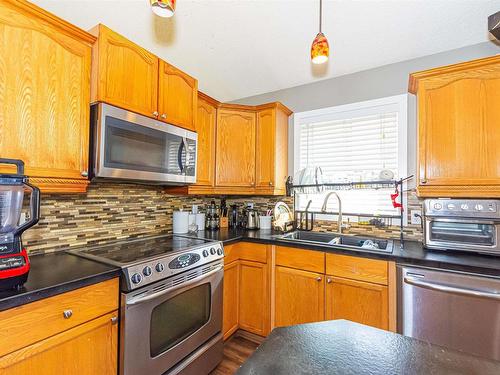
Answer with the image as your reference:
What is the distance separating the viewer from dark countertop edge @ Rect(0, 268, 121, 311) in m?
0.95

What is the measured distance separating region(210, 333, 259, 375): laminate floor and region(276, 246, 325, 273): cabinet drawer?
2.42ft

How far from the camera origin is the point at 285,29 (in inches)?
75.5

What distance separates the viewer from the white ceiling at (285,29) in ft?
5.54

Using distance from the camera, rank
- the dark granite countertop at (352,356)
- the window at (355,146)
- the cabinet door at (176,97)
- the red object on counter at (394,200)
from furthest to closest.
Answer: the window at (355,146)
the red object on counter at (394,200)
the cabinet door at (176,97)
the dark granite countertop at (352,356)

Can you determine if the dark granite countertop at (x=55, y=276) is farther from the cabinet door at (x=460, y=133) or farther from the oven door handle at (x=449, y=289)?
the cabinet door at (x=460, y=133)

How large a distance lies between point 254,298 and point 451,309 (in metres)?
1.37

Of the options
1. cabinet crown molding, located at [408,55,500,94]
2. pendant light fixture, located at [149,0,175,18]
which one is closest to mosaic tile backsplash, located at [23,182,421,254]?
cabinet crown molding, located at [408,55,500,94]

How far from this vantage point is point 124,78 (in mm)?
1631

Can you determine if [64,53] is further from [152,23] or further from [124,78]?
[152,23]

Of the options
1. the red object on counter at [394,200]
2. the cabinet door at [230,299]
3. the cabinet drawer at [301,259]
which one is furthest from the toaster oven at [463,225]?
the cabinet door at [230,299]

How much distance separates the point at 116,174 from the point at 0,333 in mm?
869

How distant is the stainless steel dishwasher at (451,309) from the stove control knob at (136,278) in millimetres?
1580

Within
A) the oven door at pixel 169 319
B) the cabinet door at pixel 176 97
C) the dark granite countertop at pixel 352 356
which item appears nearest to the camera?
the dark granite countertop at pixel 352 356

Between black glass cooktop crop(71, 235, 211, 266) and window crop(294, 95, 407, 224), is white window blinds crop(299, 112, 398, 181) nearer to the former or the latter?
window crop(294, 95, 407, 224)
